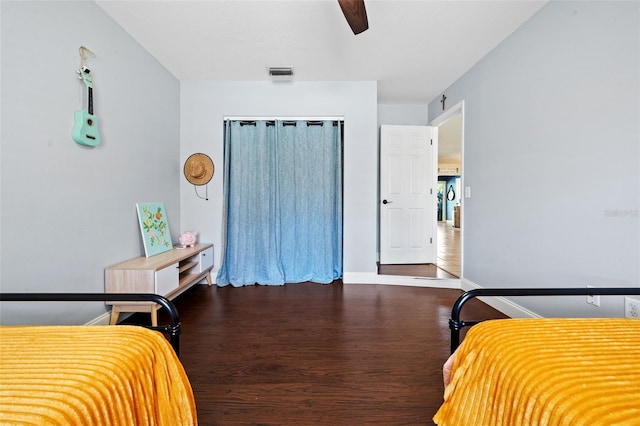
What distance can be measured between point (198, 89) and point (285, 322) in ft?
9.40

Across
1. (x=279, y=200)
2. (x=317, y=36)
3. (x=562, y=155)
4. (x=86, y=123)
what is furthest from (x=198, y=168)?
(x=562, y=155)

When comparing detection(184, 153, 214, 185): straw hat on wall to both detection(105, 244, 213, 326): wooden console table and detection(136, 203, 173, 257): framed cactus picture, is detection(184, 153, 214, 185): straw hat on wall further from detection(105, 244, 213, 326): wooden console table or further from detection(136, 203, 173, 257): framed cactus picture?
detection(105, 244, 213, 326): wooden console table

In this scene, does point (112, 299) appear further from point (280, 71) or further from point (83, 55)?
point (280, 71)

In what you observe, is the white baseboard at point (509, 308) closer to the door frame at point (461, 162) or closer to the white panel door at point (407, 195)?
the door frame at point (461, 162)

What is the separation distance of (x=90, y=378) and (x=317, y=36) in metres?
2.59

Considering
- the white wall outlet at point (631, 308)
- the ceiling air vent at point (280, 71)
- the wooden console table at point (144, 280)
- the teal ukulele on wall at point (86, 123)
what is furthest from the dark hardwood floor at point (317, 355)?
the ceiling air vent at point (280, 71)

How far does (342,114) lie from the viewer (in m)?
3.04

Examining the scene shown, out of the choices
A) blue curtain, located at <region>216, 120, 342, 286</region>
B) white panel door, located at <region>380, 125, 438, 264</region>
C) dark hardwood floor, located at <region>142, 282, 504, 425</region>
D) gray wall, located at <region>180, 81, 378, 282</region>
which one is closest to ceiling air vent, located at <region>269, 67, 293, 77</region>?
gray wall, located at <region>180, 81, 378, 282</region>

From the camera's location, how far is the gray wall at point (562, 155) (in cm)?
141

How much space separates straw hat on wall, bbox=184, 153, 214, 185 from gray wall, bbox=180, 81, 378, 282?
7cm

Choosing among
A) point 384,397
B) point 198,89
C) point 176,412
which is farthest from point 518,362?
point 198,89

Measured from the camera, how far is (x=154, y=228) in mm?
2432

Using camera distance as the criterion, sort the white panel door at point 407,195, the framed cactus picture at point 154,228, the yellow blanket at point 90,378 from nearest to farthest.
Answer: the yellow blanket at point 90,378
the framed cactus picture at point 154,228
the white panel door at point 407,195

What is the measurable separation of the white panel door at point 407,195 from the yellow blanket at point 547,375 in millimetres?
2619
